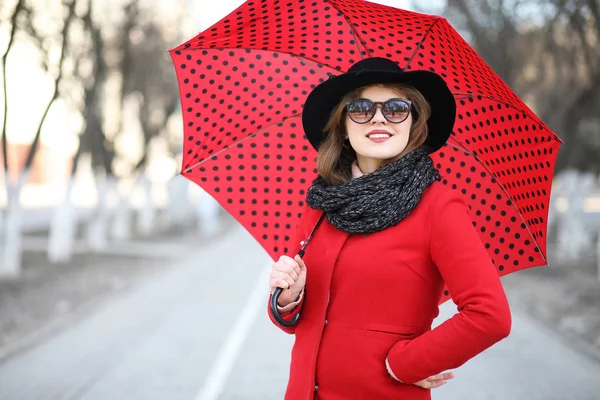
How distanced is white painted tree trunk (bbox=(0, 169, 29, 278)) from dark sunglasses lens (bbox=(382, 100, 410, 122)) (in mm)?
11182

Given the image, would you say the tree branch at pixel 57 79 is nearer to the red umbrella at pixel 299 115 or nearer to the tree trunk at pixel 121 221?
the tree trunk at pixel 121 221

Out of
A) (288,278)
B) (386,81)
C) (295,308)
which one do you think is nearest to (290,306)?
(295,308)

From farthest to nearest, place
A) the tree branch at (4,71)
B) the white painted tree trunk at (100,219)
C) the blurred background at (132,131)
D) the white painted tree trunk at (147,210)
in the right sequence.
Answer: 1. the white painted tree trunk at (147,210)
2. the white painted tree trunk at (100,219)
3. the tree branch at (4,71)
4. the blurred background at (132,131)

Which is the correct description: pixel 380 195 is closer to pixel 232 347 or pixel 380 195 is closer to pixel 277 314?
pixel 277 314

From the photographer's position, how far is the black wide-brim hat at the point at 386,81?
2098 mm

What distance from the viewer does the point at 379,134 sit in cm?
213

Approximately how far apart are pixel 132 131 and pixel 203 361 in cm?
1819

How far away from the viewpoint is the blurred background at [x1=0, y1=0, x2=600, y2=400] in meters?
10.1

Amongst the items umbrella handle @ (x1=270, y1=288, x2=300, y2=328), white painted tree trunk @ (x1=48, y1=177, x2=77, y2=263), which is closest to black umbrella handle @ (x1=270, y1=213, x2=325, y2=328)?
umbrella handle @ (x1=270, y1=288, x2=300, y2=328)

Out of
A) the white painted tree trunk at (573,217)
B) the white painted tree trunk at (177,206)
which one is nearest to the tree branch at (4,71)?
the white painted tree trunk at (573,217)

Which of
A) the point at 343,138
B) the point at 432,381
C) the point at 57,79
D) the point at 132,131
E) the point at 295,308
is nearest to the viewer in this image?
the point at 432,381

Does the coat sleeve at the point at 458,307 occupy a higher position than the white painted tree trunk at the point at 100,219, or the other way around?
the coat sleeve at the point at 458,307

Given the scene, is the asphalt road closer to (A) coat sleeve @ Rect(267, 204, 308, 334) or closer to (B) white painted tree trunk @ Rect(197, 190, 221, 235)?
Answer: (A) coat sleeve @ Rect(267, 204, 308, 334)

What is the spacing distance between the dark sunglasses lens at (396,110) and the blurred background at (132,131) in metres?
4.37
